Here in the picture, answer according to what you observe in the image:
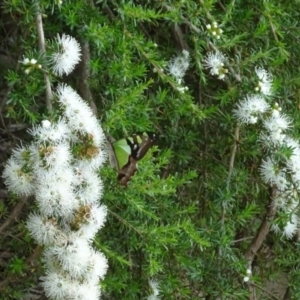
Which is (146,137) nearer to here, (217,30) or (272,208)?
(217,30)

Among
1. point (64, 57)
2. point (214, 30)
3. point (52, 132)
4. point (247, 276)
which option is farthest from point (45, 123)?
point (247, 276)

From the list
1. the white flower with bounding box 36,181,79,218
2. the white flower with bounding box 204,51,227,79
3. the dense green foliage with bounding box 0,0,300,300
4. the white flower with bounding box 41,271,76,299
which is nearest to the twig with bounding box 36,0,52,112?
the dense green foliage with bounding box 0,0,300,300

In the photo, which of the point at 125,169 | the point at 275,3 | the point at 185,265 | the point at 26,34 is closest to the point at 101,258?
the point at 125,169

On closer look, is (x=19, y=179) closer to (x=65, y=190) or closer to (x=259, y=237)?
(x=65, y=190)

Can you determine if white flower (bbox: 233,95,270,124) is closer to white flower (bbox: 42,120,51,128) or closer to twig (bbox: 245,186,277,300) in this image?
twig (bbox: 245,186,277,300)

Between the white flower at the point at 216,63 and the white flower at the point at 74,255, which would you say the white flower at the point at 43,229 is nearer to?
the white flower at the point at 74,255
